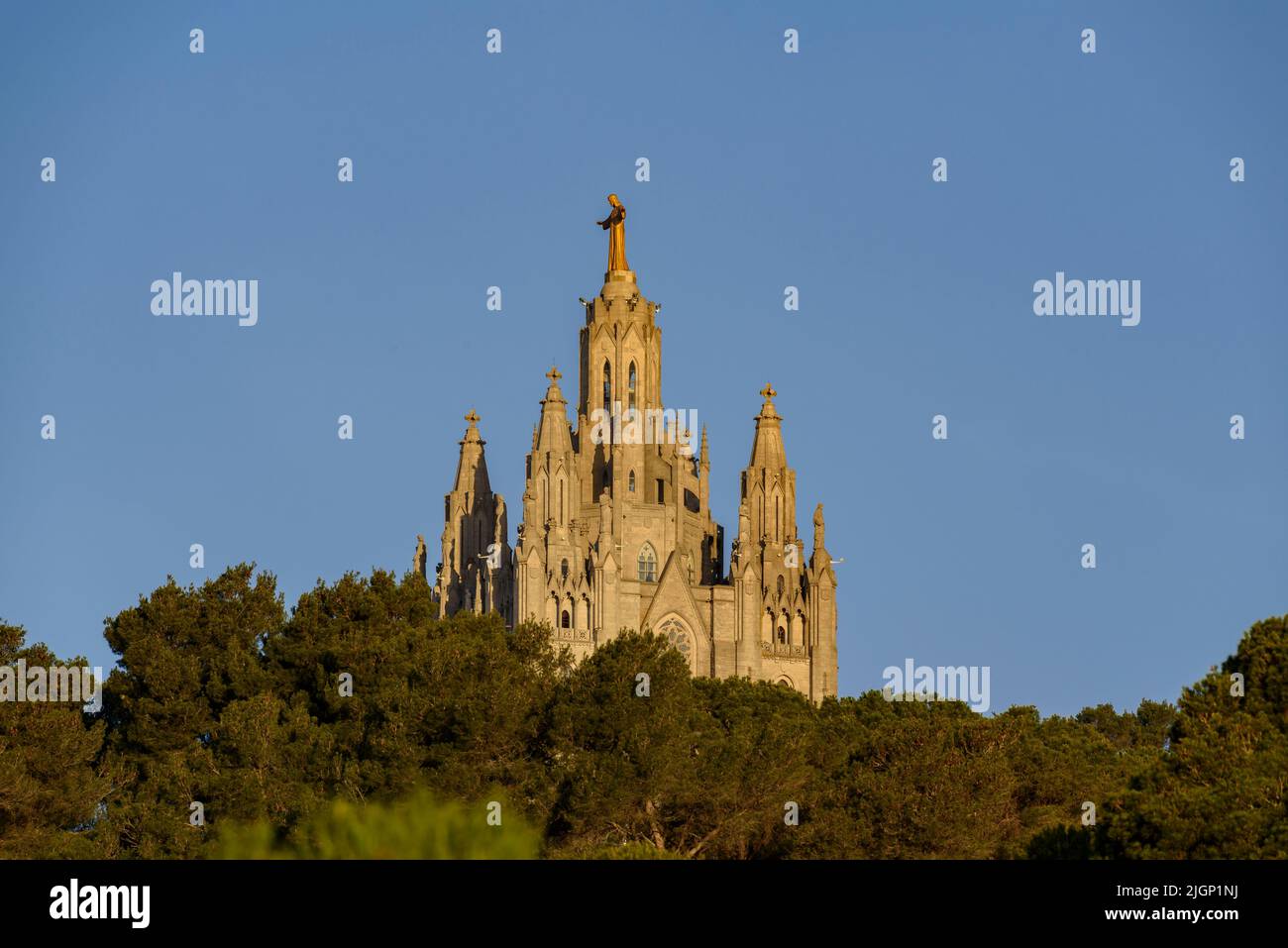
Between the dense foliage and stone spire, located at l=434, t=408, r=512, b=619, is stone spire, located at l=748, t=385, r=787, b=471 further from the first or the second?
the dense foliage

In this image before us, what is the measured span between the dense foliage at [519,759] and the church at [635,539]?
32.6m

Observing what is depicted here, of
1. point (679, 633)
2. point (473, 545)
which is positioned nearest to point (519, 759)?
point (679, 633)

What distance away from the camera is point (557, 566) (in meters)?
107

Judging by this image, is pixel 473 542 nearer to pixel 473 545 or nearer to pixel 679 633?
pixel 473 545

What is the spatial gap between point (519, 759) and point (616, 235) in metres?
61.6

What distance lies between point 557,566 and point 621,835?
149ft

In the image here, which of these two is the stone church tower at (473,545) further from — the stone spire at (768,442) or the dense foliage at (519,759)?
the dense foliage at (519,759)

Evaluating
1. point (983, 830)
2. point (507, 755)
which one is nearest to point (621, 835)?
point (507, 755)

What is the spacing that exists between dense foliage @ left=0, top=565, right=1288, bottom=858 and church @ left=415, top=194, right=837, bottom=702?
107 ft


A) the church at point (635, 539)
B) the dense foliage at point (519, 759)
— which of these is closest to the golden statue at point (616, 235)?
the church at point (635, 539)

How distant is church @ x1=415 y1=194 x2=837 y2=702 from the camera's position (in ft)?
354

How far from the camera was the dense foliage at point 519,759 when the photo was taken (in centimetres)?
6172
